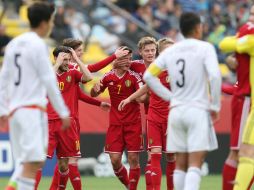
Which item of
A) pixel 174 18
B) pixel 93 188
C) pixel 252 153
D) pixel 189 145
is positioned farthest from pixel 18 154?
pixel 174 18

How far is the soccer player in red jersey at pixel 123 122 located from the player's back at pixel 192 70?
336cm

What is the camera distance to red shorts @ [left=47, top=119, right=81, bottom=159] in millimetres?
13312

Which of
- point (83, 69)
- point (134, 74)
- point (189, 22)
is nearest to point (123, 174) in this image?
point (134, 74)

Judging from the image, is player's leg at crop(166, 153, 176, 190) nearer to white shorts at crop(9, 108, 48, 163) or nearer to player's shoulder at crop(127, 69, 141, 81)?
player's shoulder at crop(127, 69, 141, 81)

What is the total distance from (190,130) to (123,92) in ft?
11.8

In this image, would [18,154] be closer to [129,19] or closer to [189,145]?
[189,145]

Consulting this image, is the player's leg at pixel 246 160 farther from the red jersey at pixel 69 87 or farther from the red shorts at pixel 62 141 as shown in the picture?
the red jersey at pixel 69 87

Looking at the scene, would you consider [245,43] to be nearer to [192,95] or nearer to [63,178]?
[192,95]

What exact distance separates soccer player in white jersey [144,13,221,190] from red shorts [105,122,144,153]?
3336 mm

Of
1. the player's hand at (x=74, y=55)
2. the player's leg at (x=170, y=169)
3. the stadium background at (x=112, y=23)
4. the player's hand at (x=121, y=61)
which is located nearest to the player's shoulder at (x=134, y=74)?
the player's hand at (x=121, y=61)

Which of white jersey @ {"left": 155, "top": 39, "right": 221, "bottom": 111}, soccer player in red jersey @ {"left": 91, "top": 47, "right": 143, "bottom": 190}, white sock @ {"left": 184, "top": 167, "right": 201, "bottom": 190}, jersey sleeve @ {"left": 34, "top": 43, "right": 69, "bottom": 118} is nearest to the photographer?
jersey sleeve @ {"left": 34, "top": 43, "right": 69, "bottom": 118}

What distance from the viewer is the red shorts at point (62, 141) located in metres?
13.3

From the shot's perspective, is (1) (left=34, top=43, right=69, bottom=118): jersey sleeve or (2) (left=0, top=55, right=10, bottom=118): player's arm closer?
(1) (left=34, top=43, right=69, bottom=118): jersey sleeve

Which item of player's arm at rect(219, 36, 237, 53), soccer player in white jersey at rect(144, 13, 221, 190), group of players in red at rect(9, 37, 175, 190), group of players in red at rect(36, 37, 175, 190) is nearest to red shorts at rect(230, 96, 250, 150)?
soccer player in white jersey at rect(144, 13, 221, 190)
